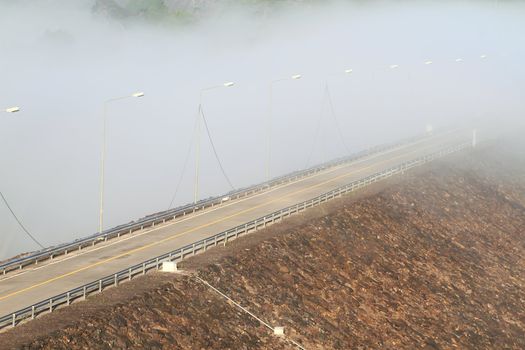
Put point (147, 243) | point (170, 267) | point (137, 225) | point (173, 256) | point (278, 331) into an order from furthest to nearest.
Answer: point (137, 225)
point (147, 243)
point (173, 256)
point (170, 267)
point (278, 331)

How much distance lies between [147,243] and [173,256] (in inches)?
230

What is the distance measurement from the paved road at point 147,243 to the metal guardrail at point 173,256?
183cm

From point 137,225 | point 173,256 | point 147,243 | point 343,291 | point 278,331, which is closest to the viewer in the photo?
point 278,331

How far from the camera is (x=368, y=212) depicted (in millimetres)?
79938

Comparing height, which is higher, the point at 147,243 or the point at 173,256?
the point at 173,256

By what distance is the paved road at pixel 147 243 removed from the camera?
54062 mm

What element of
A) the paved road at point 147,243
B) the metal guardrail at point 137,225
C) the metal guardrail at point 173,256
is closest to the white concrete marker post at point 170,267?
the metal guardrail at point 173,256

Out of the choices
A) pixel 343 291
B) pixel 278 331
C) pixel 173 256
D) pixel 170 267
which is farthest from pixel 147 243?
pixel 278 331

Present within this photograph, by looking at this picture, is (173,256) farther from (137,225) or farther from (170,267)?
(137,225)

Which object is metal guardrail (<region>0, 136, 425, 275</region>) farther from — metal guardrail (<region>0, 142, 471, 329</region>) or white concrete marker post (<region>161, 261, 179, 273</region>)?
white concrete marker post (<region>161, 261, 179, 273</region>)

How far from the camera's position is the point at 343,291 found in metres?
62.4

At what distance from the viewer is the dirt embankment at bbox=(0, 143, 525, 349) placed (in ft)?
164

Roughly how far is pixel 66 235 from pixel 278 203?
55.7 meters

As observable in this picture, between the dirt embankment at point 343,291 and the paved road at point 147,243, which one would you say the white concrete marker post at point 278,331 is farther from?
the paved road at point 147,243
